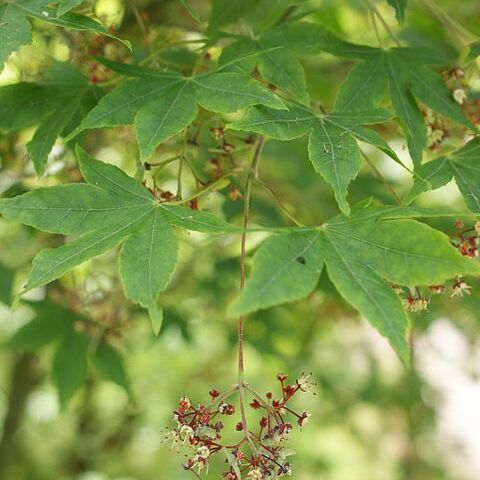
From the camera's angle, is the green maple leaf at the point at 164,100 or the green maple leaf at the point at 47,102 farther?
the green maple leaf at the point at 47,102

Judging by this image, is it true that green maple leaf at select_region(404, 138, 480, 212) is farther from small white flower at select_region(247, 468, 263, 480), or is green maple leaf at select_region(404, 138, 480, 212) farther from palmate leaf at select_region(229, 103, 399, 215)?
small white flower at select_region(247, 468, 263, 480)

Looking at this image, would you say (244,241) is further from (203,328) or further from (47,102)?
(203,328)

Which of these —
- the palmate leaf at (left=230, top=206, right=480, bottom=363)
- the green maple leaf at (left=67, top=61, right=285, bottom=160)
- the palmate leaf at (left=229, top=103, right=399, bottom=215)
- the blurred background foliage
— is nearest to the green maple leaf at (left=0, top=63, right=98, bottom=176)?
the blurred background foliage

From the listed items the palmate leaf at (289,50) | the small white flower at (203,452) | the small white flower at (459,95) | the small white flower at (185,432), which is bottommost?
the small white flower at (203,452)

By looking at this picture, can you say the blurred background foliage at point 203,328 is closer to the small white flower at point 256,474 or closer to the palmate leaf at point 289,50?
the palmate leaf at point 289,50

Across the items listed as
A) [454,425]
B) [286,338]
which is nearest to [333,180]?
[286,338]

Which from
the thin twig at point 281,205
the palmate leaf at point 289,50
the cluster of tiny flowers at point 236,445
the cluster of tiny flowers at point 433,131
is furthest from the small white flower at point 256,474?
the cluster of tiny flowers at point 433,131

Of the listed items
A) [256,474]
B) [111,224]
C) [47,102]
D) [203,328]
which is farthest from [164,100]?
[203,328]
